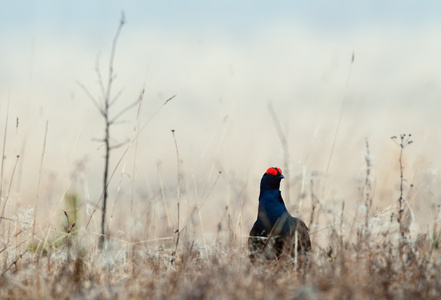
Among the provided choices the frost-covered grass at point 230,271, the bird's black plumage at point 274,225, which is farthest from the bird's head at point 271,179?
the frost-covered grass at point 230,271

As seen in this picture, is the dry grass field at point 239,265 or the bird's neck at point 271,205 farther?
the bird's neck at point 271,205

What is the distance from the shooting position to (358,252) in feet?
10.6

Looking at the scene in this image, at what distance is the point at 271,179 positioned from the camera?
4750 mm

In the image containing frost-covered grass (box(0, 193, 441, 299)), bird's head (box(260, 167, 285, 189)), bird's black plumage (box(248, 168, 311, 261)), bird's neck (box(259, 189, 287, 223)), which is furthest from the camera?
bird's head (box(260, 167, 285, 189))

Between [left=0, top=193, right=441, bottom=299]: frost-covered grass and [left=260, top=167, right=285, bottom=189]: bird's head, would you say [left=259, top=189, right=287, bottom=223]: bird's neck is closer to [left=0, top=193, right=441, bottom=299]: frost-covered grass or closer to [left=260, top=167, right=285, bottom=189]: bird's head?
[left=260, top=167, right=285, bottom=189]: bird's head

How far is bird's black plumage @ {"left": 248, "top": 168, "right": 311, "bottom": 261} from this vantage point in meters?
4.20

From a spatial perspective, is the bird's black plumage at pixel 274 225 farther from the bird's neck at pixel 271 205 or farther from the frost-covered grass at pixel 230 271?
the frost-covered grass at pixel 230 271

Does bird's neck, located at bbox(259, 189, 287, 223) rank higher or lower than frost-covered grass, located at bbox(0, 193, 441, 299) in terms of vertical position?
higher

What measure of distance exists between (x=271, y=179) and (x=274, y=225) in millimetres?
496

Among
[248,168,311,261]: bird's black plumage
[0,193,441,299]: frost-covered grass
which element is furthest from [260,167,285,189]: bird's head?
[0,193,441,299]: frost-covered grass

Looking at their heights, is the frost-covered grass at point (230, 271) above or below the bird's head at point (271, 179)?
below

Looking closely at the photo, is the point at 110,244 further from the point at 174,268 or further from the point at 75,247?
the point at 174,268

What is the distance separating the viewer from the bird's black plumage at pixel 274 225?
4.20 metres

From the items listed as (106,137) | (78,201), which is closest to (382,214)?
(106,137)
